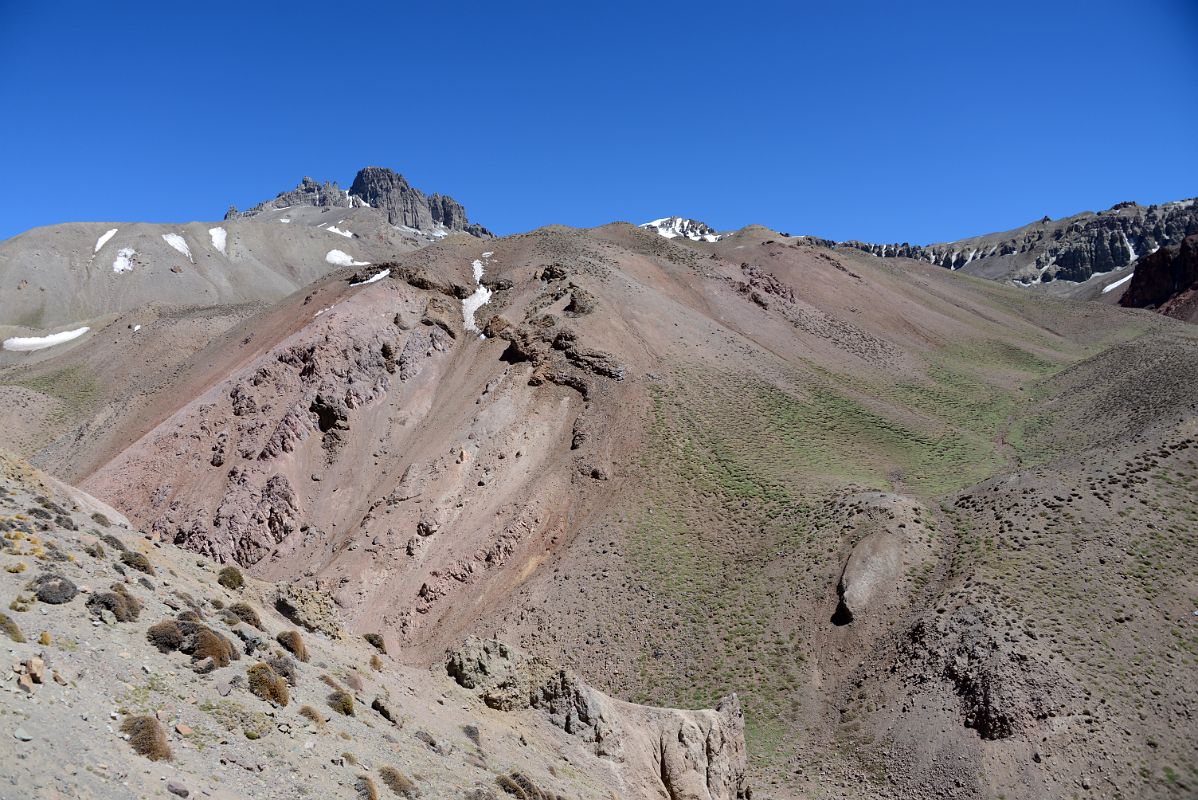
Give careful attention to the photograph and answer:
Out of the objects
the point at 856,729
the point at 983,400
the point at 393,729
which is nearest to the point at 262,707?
the point at 393,729

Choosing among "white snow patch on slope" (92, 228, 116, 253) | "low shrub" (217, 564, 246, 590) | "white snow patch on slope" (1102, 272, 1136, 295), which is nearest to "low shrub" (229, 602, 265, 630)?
"low shrub" (217, 564, 246, 590)

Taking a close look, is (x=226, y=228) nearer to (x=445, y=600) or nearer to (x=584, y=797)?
(x=445, y=600)

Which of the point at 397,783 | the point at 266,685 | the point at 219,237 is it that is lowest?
the point at 397,783

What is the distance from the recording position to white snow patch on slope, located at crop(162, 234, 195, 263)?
148750mm

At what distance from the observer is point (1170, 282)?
444 feet

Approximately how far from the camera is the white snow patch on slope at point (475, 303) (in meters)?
54.7

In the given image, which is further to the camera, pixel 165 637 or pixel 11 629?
pixel 165 637

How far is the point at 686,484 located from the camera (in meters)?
41.2

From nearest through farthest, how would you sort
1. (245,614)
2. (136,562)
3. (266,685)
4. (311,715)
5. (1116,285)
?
(266,685) → (311,715) → (136,562) → (245,614) → (1116,285)

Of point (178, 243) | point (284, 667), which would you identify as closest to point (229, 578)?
point (284, 667)

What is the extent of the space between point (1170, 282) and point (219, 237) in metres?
180

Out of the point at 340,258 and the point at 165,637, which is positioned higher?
the point at 340,258

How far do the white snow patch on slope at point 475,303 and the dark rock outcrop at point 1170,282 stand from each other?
118118 millimetres

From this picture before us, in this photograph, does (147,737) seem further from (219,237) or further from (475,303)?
(219,237)
